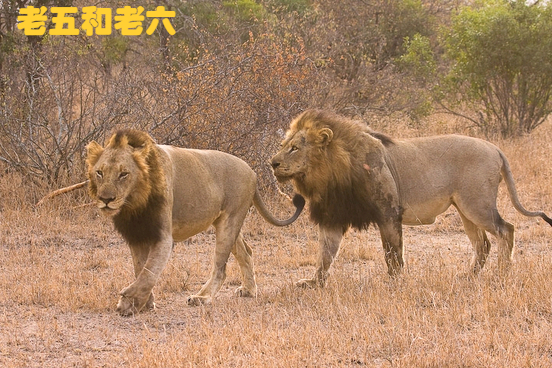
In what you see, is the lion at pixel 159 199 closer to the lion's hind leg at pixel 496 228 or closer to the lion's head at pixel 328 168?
the lion's head at pixel 328 168

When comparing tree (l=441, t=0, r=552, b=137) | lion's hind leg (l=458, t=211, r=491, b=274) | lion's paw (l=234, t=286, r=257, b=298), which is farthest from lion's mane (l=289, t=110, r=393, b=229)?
tree (l=441, t=0, r=552, b=137)

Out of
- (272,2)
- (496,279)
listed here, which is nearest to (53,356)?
(496,279)

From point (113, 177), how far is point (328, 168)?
163cm

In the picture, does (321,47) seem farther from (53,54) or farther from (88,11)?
(53,54)

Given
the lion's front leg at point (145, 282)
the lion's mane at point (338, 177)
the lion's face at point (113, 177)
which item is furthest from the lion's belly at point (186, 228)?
the lion's mane at point (338, 177)

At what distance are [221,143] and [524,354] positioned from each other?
17.0 feet

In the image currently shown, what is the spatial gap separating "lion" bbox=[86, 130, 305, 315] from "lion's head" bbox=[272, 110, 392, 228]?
0.38 m

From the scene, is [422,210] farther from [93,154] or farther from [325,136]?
[93,154]

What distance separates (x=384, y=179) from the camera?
5723 millimetres

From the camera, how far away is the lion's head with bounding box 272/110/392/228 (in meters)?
5.57

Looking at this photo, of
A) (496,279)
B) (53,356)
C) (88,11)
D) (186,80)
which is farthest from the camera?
(88,11)

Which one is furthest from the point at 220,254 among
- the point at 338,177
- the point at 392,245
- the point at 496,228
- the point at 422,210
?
the point at 496,228

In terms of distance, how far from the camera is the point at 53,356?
4156 mm

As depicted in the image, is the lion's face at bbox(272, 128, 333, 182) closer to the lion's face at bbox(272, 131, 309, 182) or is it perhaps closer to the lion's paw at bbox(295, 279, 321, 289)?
the lion's face at bbox(272, 131, 309, 182)
